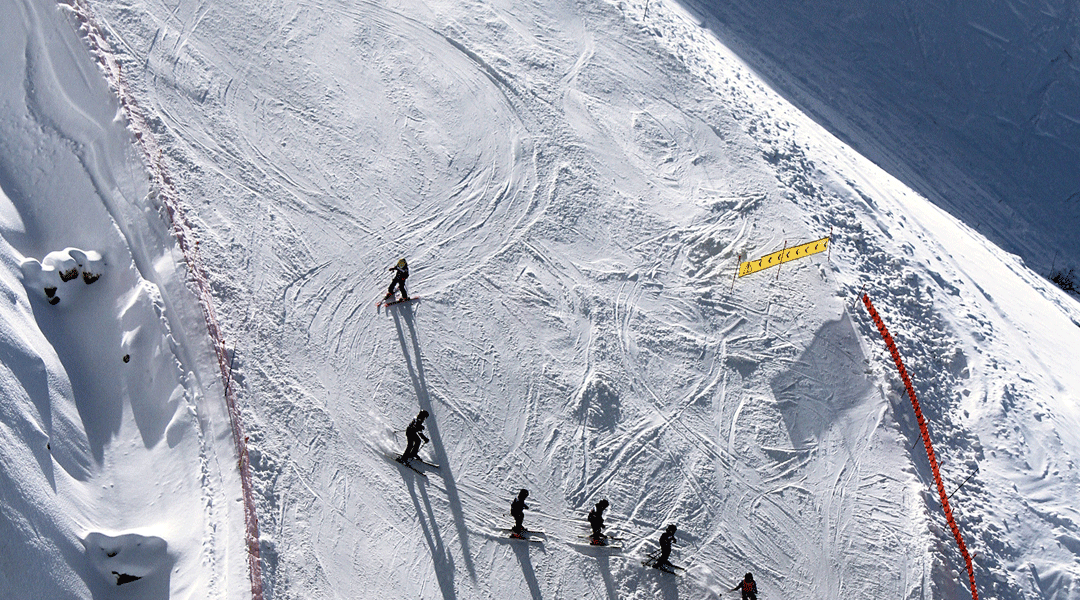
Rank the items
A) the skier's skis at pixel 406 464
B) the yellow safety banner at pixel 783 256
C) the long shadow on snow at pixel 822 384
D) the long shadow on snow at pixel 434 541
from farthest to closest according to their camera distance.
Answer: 1. the yellow safety banner at pixel 783 256
2. the long shadow on snow at pixel 822 384
3. the skier's skis at pixel 406 464
4. the long shadow on snow at pixel 434 541

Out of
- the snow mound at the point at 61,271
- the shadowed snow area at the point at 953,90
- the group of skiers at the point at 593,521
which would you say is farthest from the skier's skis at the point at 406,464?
the shadowed snow area at the point at 953,90

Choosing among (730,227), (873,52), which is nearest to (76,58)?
(730,227)

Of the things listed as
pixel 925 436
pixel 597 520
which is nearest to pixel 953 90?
pixel 925 436

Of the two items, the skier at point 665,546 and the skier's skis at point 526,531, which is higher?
the skier at point 665,546

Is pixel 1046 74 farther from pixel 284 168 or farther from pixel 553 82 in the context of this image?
pixel 284 168

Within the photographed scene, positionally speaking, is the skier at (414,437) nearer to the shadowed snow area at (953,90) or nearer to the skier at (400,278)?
the skier at (400,278)

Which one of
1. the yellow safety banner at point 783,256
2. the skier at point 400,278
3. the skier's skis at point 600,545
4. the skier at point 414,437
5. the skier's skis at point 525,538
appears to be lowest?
the skier's skis at point 525,538

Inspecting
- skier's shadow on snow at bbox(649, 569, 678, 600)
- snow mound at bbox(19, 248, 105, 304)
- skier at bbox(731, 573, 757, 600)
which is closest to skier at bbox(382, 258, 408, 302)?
snow mound at bbox(19, 248, 105, 304)

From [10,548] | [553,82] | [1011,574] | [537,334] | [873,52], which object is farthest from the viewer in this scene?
[873,52]
